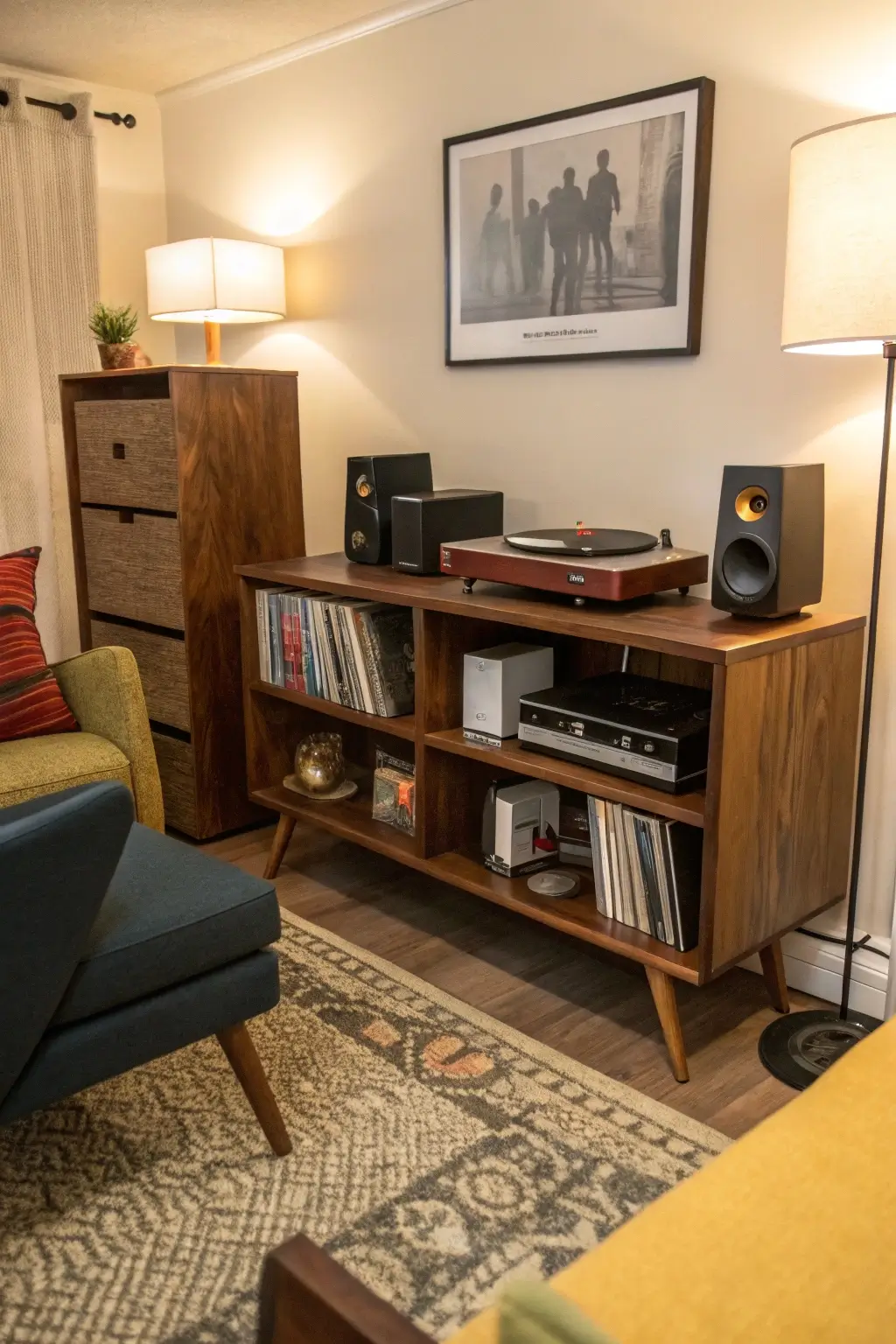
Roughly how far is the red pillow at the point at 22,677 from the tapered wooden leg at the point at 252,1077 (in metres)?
1.09

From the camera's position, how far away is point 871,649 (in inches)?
69.4

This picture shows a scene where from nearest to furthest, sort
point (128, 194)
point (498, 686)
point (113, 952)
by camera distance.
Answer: point (113, 952) → point (498, 686) → point (128, 194)

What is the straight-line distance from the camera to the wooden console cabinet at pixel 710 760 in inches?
68.5

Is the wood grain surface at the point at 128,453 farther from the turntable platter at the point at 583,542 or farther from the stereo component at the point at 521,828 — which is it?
the stereo component at the point at 521,828

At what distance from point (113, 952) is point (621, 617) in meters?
0.98

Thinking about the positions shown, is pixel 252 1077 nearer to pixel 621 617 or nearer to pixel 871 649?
pixel 621 617

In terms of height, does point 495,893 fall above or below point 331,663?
below

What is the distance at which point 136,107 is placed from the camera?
3408 millimetres

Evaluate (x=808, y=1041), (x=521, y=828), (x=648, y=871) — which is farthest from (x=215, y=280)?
(x=808, y=1041)

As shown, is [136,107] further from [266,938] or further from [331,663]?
[266,938]

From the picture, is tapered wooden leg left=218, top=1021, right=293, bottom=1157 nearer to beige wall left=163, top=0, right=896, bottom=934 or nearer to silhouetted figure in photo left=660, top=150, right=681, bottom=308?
beige wall left=163, top=0, right=896, bottom=934

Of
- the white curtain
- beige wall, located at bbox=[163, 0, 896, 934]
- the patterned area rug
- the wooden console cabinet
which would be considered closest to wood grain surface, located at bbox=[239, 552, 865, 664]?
the wooden console cabinet

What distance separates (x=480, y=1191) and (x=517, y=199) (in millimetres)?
1975

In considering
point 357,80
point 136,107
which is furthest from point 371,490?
point 136,107
